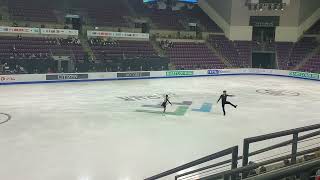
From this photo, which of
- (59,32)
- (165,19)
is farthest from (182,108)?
(165,19)

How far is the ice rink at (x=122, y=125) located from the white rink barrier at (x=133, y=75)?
5.77ft

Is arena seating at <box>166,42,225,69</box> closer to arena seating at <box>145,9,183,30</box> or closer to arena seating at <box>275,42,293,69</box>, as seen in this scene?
arena seating at <box>145,9,183,30</box>

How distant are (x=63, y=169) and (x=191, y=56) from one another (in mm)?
30377

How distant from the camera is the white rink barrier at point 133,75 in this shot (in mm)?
26812

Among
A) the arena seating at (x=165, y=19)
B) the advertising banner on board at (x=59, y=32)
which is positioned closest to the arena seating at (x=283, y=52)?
the arena seating at (x=165, y=19)

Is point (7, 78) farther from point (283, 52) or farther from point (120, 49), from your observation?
point (283, 52)

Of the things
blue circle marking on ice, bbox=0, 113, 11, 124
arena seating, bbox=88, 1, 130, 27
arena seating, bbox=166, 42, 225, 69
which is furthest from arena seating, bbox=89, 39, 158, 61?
blue circle marking on ice, bbox=0, 113, 11, 124

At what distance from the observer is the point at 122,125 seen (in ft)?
46.4

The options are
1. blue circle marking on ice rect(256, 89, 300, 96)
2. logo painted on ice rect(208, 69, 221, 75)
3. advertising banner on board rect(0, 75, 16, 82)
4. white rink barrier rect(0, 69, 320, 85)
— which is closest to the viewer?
blue circle marking on ice rect(256, 89, 300, 96)

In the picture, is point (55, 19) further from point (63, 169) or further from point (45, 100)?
point (63, 169)

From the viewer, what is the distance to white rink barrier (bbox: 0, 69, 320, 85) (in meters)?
26.8

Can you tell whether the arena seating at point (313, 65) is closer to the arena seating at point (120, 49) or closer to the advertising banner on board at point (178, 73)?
the advertising banner on board at point (178, 73)

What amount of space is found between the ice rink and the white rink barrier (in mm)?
1757

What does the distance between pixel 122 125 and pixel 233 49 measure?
30.3 meters
